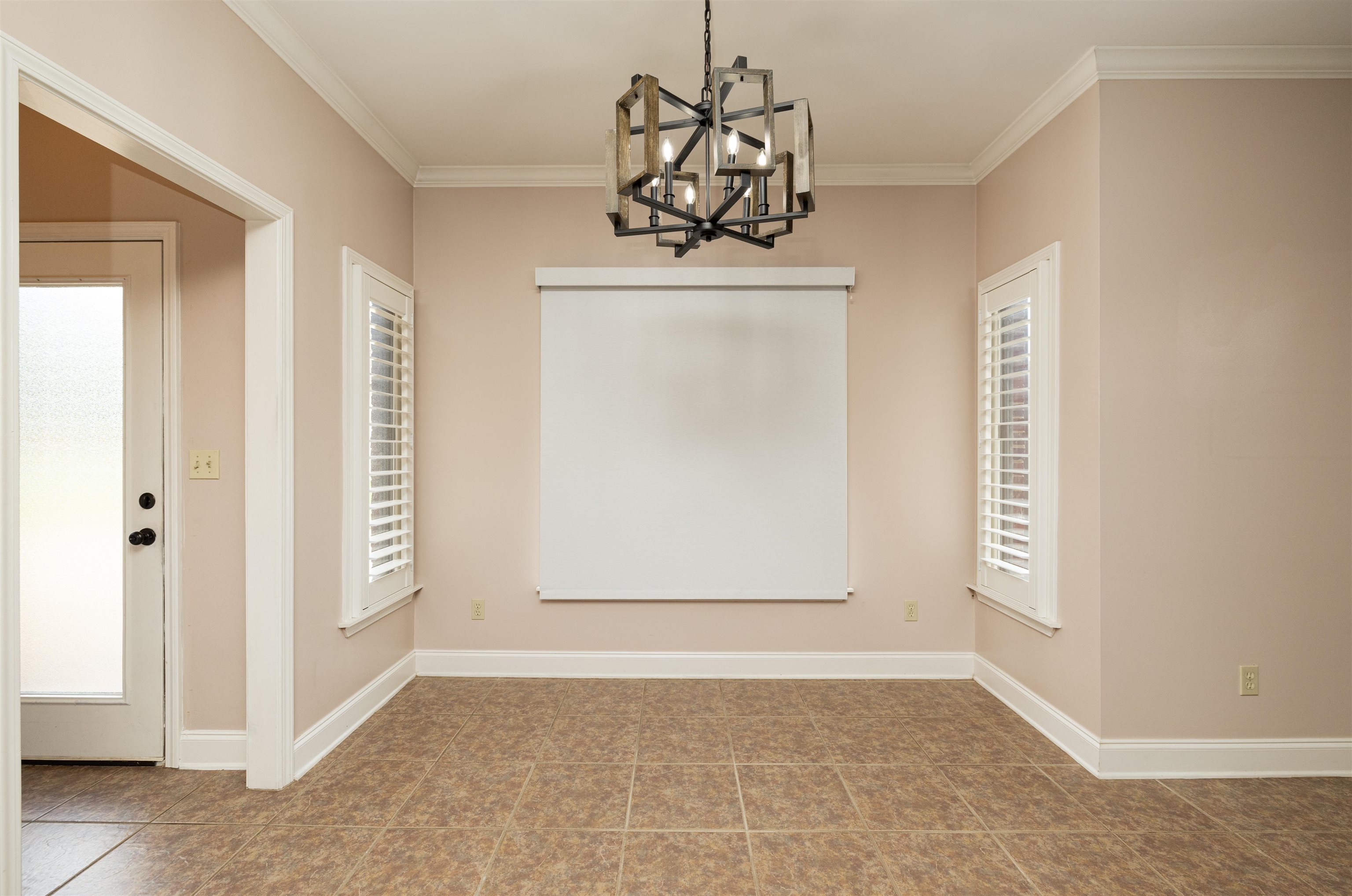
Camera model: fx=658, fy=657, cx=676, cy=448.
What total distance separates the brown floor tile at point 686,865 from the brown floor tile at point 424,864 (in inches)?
18.7

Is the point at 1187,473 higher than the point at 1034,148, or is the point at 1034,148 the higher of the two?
the point at 1034,148

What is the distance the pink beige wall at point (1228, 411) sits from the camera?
8.70ft

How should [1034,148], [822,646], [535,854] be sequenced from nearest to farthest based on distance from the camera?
[535,854] → [1034,148] → [822,646]

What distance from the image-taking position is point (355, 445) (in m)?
3.10

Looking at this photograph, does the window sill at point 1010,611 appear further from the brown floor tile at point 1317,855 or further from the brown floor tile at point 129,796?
the brown floor tile at point 129,796

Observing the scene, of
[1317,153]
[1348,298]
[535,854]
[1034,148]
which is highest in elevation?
[1034,148]

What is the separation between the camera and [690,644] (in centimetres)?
384

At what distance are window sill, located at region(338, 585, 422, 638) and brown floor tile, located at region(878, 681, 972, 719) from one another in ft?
8.66

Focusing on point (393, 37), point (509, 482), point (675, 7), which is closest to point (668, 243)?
point (675, 7)

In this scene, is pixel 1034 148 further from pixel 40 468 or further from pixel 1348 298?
pixel 40 468

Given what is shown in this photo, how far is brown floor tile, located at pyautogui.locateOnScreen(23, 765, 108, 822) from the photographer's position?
2.41 meters

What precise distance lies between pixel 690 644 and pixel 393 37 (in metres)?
3.27

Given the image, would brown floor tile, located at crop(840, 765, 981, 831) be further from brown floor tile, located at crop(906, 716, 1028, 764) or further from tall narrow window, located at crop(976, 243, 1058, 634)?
tall narrow window, located at crop(976, 243, 1058, 634)

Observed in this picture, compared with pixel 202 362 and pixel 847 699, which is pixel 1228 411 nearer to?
pixel 847 699
